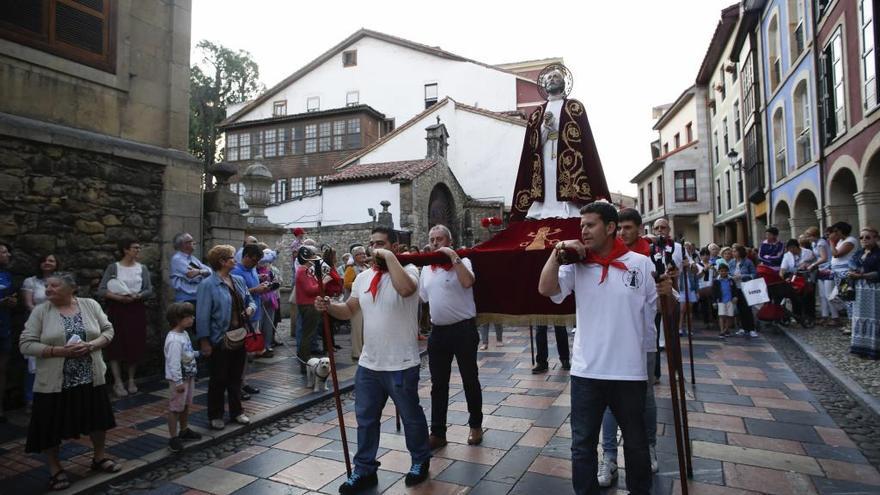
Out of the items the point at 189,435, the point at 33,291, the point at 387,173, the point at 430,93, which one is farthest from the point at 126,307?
the point at 430,93

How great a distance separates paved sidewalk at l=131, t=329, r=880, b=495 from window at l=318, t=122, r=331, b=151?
25.3 metres

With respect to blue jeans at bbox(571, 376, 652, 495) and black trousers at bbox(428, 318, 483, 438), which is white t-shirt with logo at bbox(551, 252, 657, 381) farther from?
black trousers at bbox(428, 318, 483, 438)

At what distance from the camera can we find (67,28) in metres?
6.55

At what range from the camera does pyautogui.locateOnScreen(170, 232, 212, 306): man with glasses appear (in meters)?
6.68

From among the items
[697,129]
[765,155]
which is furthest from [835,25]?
[697,129]

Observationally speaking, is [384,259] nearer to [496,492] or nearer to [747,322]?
[496,492]

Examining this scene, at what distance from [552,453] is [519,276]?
154 centimetres

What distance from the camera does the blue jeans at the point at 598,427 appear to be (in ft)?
8.91

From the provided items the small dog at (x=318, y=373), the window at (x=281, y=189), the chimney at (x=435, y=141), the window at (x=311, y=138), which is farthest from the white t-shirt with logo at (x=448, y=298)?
the window at (x=281, y=189)

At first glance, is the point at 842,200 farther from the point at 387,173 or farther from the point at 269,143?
the point at 269,143

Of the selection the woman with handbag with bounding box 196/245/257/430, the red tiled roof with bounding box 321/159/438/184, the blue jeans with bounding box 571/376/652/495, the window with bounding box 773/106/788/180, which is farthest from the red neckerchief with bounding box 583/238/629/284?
the window with bounding box 773/106/788/180

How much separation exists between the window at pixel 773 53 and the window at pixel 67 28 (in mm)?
20096

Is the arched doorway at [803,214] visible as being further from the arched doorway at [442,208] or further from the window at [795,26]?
the arched doorway at [442,208]

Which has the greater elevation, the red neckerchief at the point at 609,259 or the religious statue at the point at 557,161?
the religious statue at the point at 557,161
